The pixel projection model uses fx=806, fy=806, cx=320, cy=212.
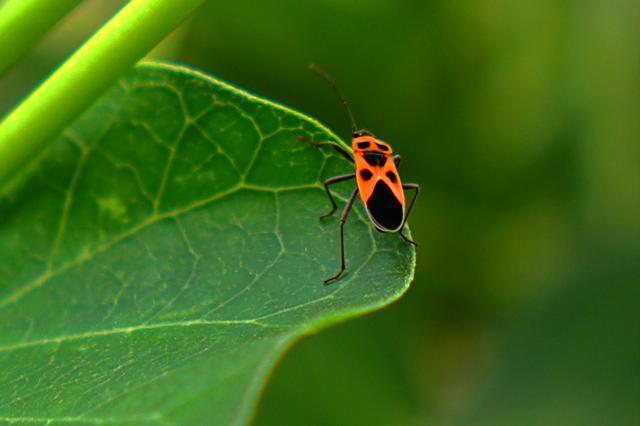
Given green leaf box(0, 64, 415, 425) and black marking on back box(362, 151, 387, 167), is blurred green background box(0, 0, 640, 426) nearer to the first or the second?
black marking on back box(362, 151, 387, 167)

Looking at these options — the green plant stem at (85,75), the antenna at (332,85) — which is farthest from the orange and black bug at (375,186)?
the green plant stem at (85,75)

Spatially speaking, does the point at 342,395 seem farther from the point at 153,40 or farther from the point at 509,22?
the point at 153,40

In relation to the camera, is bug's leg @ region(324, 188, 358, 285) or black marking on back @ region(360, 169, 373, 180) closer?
bug's leg @ region(324, 188, 358, 285)

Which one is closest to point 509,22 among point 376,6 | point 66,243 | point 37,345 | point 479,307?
point 376,6

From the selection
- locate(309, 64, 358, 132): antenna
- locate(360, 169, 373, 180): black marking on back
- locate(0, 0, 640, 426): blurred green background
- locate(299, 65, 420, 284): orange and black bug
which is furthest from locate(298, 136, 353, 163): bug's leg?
locate(0, 0, 640, 426): blurred green background

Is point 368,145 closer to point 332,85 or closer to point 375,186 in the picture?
point 375,186

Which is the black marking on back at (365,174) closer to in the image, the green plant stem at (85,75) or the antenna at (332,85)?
the antenna at (332,85)
